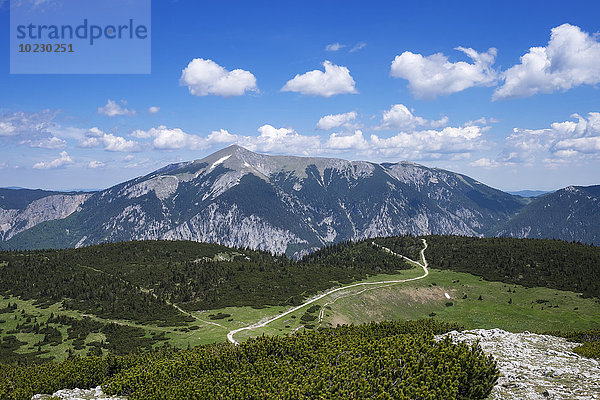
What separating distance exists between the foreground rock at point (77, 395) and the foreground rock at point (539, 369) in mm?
26140

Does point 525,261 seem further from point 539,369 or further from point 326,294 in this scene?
point 539,369

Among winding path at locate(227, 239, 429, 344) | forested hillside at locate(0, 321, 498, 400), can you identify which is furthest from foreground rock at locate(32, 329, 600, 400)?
winding path at locate(227, 239, 429, 344)

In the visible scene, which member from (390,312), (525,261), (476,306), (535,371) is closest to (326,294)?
(390,312)

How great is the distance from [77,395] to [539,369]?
32.9 m

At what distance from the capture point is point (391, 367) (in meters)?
19.9

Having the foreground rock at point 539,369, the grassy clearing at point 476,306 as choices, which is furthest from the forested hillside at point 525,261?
the foreground rock at point 539,369

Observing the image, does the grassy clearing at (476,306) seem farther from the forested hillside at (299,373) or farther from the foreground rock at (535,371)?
the forested hillside at (299,373)

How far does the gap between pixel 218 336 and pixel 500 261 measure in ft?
397

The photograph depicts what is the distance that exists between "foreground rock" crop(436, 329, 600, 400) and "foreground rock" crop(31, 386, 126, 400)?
85.8 feet

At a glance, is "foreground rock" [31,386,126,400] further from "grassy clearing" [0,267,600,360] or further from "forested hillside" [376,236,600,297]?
"forested hillside" [376,236,600,297]

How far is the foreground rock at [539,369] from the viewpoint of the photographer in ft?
63.6

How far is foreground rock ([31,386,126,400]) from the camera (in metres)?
24.8

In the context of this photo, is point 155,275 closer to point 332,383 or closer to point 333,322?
point 333,322

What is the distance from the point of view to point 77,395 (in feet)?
84.0
